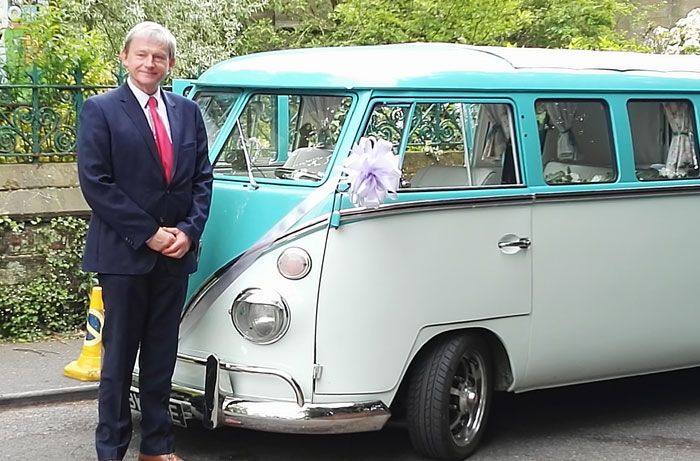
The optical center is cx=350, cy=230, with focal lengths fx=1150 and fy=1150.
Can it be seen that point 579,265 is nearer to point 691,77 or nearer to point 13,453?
point 691,77

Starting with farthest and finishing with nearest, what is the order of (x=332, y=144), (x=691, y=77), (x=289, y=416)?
(x=691, y=77) → (x=332, y=144) → (x=289, y=416)

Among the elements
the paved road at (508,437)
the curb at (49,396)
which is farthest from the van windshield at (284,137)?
the curb at (49,396)

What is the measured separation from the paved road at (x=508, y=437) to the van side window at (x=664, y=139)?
1.53 m

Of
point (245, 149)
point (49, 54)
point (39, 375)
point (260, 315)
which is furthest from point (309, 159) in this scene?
point (49, 54)

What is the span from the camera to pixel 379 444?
640cm

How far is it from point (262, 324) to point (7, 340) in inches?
141

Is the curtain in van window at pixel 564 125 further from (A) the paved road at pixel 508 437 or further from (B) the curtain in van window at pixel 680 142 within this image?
(A) the paved road at pixel 508 437

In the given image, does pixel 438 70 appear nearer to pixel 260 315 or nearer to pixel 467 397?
pixel 260 315

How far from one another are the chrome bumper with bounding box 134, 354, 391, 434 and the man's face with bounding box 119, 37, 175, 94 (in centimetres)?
135

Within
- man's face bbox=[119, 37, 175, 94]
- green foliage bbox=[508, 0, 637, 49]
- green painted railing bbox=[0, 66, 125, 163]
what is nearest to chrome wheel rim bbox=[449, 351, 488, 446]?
man's face bbox=[119, 37, 175, 94]

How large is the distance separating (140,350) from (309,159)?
128 cm

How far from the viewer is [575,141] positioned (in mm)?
6375

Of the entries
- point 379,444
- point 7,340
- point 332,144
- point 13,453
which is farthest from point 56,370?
point 332,144

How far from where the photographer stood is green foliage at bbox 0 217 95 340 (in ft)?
27.7
